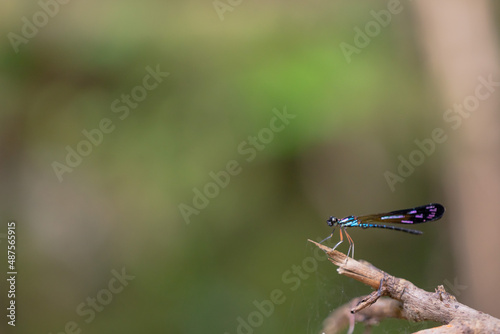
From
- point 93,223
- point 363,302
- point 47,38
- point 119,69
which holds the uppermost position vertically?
point 47,38

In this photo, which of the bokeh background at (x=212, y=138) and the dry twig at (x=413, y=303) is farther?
the bokeh background at (x=212, y=138)

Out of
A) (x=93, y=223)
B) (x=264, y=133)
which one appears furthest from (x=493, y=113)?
(x=93, y=223)

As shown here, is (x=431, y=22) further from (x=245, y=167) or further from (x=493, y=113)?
(x=245, y=167)

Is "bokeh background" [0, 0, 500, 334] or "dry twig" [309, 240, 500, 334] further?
"bokeh background" [0, 0, 500, 334]

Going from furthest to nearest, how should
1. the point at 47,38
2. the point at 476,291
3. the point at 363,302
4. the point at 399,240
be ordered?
the point at 399,240 < the point at 47,38 < the point at 476,291 < the point at 363,302
